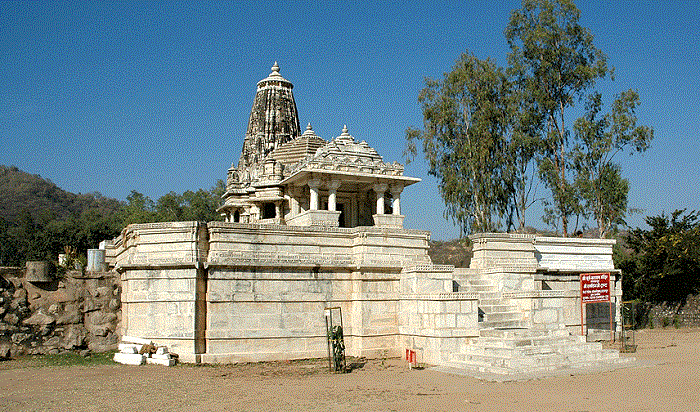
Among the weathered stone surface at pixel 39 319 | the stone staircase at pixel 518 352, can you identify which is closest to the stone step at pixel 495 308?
the stone staircase at pixel 518 352

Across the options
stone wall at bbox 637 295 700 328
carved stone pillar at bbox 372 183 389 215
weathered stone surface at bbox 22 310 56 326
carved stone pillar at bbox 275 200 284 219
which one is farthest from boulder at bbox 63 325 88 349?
stone wall at bbox 637 295 700 328

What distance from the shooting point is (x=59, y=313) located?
59.9 ft

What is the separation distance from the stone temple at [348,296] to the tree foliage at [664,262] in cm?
1049

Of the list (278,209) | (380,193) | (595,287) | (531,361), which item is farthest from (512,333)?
(278,209)

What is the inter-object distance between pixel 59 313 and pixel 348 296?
8.64 meters

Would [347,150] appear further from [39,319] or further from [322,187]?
[39,319]

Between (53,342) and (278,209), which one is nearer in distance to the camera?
(53,342)

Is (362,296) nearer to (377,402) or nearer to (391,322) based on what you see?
(391,322)

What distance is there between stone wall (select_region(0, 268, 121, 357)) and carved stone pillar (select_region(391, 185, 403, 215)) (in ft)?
41.2

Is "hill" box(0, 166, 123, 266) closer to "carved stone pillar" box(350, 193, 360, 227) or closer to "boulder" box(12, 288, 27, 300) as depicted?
"carved stone pillar" box(350, 193, 360, 227)

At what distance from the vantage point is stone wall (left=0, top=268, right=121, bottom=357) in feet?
57.6

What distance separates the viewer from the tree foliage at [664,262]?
29.5 metres

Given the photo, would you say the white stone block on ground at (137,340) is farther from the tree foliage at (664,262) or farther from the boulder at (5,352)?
the tree foliage at (664,262)

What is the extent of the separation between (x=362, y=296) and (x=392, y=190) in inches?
372
